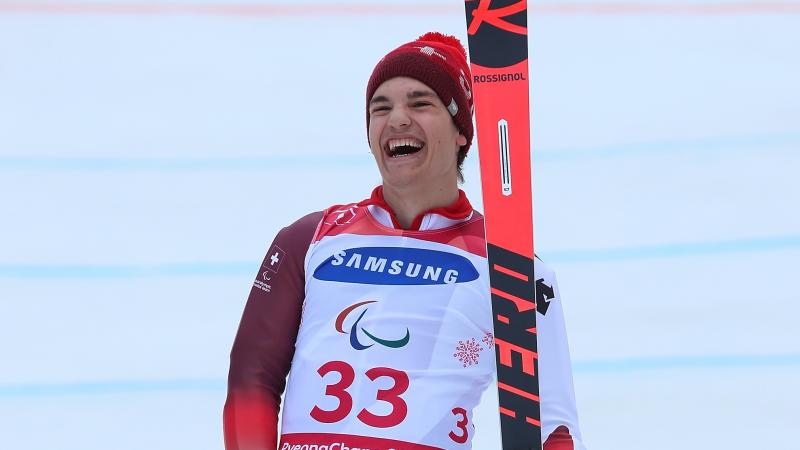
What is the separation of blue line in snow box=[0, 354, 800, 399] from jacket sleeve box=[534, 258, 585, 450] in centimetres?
149

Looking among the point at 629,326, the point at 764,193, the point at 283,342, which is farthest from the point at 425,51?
the point at 764,193

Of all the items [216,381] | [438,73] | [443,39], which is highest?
[443,39]

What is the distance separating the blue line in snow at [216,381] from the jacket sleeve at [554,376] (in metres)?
1.49

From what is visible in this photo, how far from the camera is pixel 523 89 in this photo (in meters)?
1.88

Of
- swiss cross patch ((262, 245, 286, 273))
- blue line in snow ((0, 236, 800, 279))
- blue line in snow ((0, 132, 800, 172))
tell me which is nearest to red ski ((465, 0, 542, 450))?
swiss cross patch ((262, 245, 286, 273))

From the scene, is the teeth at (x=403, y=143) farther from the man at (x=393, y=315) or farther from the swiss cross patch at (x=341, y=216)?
the swiss cross patch at (x=341, y=216)

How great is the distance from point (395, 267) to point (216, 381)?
1.54 meters

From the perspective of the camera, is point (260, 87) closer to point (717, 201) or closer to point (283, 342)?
point (717, 201)

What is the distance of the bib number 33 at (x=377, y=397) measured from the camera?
71.4 inches

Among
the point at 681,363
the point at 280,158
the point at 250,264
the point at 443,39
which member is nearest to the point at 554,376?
the point at 443,39

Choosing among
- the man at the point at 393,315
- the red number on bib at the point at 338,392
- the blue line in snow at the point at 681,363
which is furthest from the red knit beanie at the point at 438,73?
the blue line in snow at the point at 681,363

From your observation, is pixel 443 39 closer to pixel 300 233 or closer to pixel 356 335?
pixel 300 233

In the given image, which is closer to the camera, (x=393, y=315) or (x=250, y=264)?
(x=393, y=315)

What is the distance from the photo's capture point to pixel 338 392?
1.84 meters
